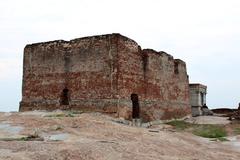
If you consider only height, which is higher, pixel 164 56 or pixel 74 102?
pixel 164 56

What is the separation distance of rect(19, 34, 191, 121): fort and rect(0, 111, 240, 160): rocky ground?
3.27 meters

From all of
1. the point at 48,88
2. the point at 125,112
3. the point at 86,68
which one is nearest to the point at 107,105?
the point at 125,112

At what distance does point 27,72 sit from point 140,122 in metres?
6.70

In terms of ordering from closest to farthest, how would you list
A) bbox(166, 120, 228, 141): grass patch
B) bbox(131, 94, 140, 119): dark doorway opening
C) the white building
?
bbox(166, 120, 228, 141): grass patch → bbox(131, 94, 140, 119): dark doorway opening → the white building

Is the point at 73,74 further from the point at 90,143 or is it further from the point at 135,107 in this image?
the point at 90,143

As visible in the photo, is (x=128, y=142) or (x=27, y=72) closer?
(x=128, y=142)

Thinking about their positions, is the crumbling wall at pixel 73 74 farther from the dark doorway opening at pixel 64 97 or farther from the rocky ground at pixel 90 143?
the rocky ground at pixel 90 143

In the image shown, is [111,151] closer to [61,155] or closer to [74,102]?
[61,155]

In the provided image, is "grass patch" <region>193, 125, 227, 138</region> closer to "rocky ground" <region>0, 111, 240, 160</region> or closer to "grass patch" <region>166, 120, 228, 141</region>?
"grass patch" <region>166, 120, 228, 141</region>

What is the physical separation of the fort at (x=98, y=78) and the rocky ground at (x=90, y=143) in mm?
3267

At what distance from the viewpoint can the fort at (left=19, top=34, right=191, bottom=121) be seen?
60.2 ft

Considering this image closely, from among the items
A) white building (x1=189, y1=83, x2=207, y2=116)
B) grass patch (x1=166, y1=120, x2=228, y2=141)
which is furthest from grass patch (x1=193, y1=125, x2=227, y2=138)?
white building (x1=189, y1=83, x2=207, y2=116)

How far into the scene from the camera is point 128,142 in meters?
12.3

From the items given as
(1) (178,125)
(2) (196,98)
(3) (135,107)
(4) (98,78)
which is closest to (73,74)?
(4) (98,78)
